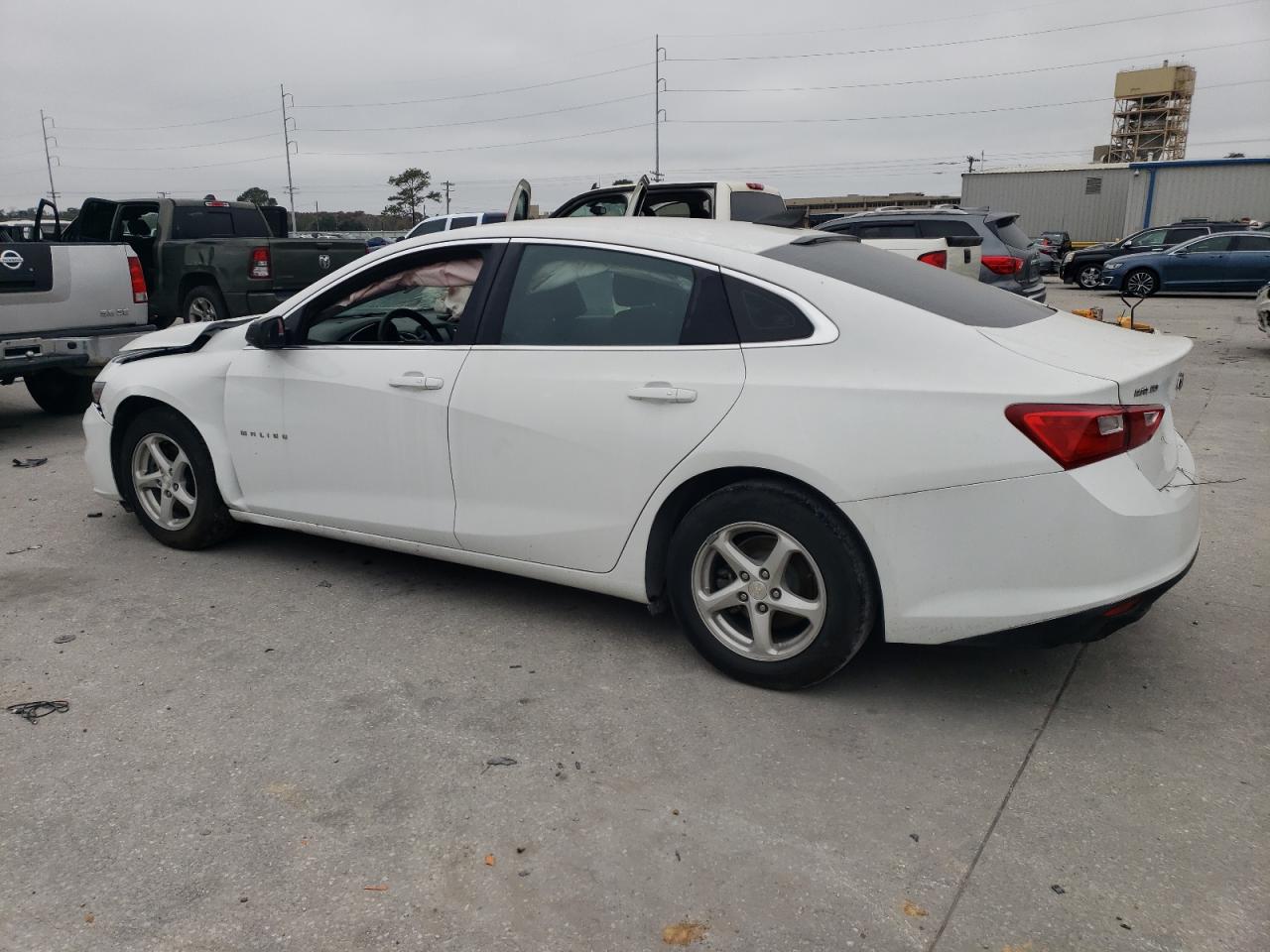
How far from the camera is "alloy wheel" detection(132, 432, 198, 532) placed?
16.2 ft

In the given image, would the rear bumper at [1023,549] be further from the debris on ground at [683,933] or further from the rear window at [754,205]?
the rear window at [754,205]

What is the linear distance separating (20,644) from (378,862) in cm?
226

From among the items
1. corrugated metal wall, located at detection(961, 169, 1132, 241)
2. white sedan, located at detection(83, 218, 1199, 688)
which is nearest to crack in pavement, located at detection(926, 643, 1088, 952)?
white sedan, located at detection(83, 218, 1199, 688)

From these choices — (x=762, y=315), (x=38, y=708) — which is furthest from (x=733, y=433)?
(x=38, y=708)

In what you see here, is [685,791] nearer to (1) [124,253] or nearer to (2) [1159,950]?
(2) [1159,950]

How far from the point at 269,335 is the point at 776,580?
2.53 m

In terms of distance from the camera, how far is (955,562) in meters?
3.07

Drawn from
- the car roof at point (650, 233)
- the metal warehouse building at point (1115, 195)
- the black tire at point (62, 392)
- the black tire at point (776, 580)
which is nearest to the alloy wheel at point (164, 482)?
the car roof at point (650, 233)

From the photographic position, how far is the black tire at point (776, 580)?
3205mm

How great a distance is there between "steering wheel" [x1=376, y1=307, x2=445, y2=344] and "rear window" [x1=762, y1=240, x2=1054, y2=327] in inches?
63.6

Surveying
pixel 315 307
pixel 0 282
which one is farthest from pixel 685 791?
pixel 0 282

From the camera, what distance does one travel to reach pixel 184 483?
496 cm

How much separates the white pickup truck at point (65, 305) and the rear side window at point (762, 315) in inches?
241

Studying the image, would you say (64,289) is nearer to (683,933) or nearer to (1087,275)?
(683,933)
